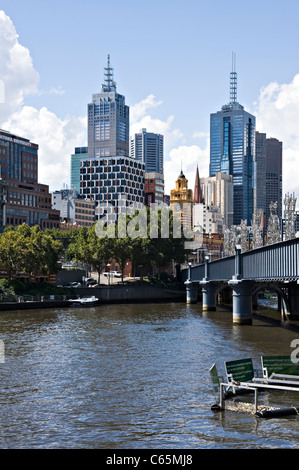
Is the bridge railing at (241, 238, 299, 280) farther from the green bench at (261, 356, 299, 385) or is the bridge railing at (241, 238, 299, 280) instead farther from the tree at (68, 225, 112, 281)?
the tree at (68, 225, 112, 281)

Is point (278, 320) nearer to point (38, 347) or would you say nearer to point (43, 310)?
point (43, 310)

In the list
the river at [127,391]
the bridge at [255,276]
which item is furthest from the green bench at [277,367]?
the bridge at [255,276]

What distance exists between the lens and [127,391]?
139ft

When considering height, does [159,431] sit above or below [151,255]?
below

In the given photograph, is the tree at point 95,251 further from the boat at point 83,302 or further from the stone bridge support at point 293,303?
the stone bridge support at point 293,303

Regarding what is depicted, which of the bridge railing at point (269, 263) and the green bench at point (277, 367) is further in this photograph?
the bridge railing at point (269, 263)

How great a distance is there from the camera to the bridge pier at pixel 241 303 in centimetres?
9200

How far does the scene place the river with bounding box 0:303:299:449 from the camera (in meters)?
31.8

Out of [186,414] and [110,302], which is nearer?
[186,414]

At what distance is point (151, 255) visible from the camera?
17938cm

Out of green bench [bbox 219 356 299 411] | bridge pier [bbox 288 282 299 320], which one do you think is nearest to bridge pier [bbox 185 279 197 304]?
bridge pier [bbox 288 282 299 320]

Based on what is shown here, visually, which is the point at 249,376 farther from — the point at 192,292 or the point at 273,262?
the point at 192,292
